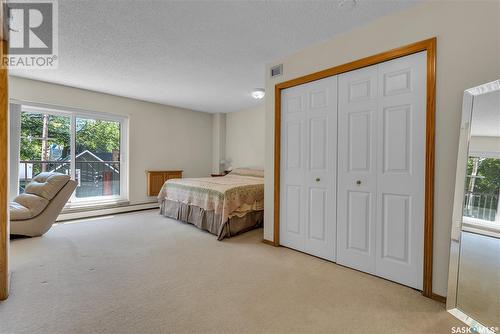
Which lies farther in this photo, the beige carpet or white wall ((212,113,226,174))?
white wall ((212,113,226,174))

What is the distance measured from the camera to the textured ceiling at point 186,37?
2.05m

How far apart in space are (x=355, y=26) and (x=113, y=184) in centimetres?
518

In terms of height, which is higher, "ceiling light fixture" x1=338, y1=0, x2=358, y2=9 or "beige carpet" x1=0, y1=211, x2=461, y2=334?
"ceiling light fixture" x1=338, y1=0, x2=358, y2=9

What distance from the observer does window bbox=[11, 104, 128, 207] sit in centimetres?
398

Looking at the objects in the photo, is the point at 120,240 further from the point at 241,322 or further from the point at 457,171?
the point at 457,171

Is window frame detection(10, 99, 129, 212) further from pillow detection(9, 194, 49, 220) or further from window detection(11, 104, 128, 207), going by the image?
pillow detection(9, 194, 49, 220)

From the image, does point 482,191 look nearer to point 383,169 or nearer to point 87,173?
A: point 383,169

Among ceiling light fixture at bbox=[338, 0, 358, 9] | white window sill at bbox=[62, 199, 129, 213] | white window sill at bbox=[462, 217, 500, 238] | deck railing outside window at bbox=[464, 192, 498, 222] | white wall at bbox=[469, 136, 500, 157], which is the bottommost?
white window sill at bbox=[62, 199, 129, 213]

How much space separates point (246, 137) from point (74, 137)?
362cm

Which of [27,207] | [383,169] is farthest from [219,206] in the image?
[27,207]

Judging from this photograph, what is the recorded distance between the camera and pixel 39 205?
321cm

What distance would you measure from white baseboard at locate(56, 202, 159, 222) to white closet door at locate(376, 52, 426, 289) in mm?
4764

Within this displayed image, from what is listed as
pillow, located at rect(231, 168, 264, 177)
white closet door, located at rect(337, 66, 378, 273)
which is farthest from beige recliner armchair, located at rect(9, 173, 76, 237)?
white closet door, located at rect(337, 66, 378, 273)

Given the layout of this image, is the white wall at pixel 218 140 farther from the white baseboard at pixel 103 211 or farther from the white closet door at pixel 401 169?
the white closet door at pixel 401 169
